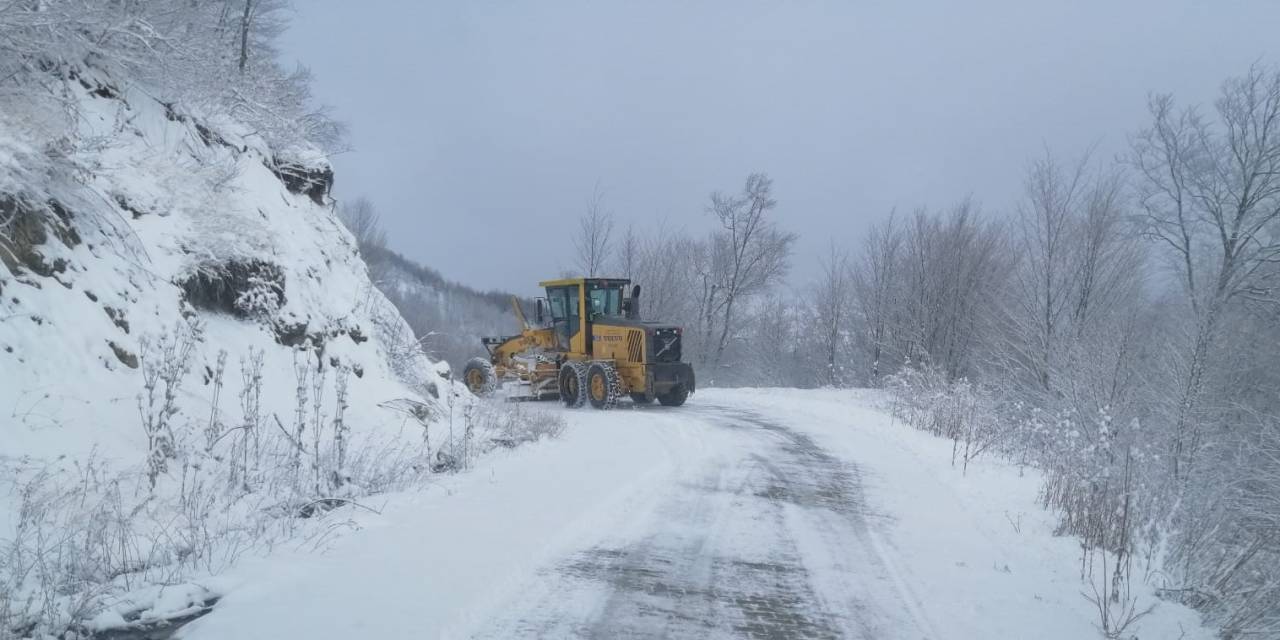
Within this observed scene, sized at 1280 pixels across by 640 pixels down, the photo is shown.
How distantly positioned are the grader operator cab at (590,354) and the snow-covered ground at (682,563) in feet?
28.8

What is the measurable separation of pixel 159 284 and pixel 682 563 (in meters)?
5.79

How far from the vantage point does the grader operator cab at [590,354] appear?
17.9m

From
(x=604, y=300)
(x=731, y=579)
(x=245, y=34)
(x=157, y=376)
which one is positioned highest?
(x=245, y=34)

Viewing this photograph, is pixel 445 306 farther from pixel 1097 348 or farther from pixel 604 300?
pixel 1097 348

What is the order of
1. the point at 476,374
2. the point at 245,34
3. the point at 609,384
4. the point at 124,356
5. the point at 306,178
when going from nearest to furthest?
the point at 124,356
the point at 306,178
the point at 245,34
the point at 609,384
the point at 476,374

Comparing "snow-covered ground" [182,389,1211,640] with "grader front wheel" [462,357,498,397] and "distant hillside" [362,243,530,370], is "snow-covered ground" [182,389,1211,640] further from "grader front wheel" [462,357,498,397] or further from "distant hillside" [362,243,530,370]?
"distant hillside" [362,243,530,370]

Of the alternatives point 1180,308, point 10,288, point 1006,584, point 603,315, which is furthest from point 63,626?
point 1180,308

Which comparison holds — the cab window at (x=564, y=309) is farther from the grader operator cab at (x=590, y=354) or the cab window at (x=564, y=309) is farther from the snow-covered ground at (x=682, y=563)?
the snow-covered ground at (x=682, y=563)

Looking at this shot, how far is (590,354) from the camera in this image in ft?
63.5

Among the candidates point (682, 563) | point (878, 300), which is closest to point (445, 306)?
point (878, 300)

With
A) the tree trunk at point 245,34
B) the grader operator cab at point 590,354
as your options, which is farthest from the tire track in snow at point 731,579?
the tree trunk at point 245,34

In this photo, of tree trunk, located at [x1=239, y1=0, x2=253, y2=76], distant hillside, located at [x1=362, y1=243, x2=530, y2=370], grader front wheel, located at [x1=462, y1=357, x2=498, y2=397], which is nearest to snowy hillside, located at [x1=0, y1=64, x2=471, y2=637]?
tree trunk, located at [x1=239, y1=0, x2=253, y2=76]

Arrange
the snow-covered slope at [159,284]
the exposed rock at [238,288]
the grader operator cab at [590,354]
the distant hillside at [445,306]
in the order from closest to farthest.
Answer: the snow-covered slope at [159,284]
the exposed rock at [238,288]
the grader operator cab at [590,354]
the distant hillside at [445,306]

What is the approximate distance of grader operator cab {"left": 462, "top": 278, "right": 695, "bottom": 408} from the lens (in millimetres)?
17859
